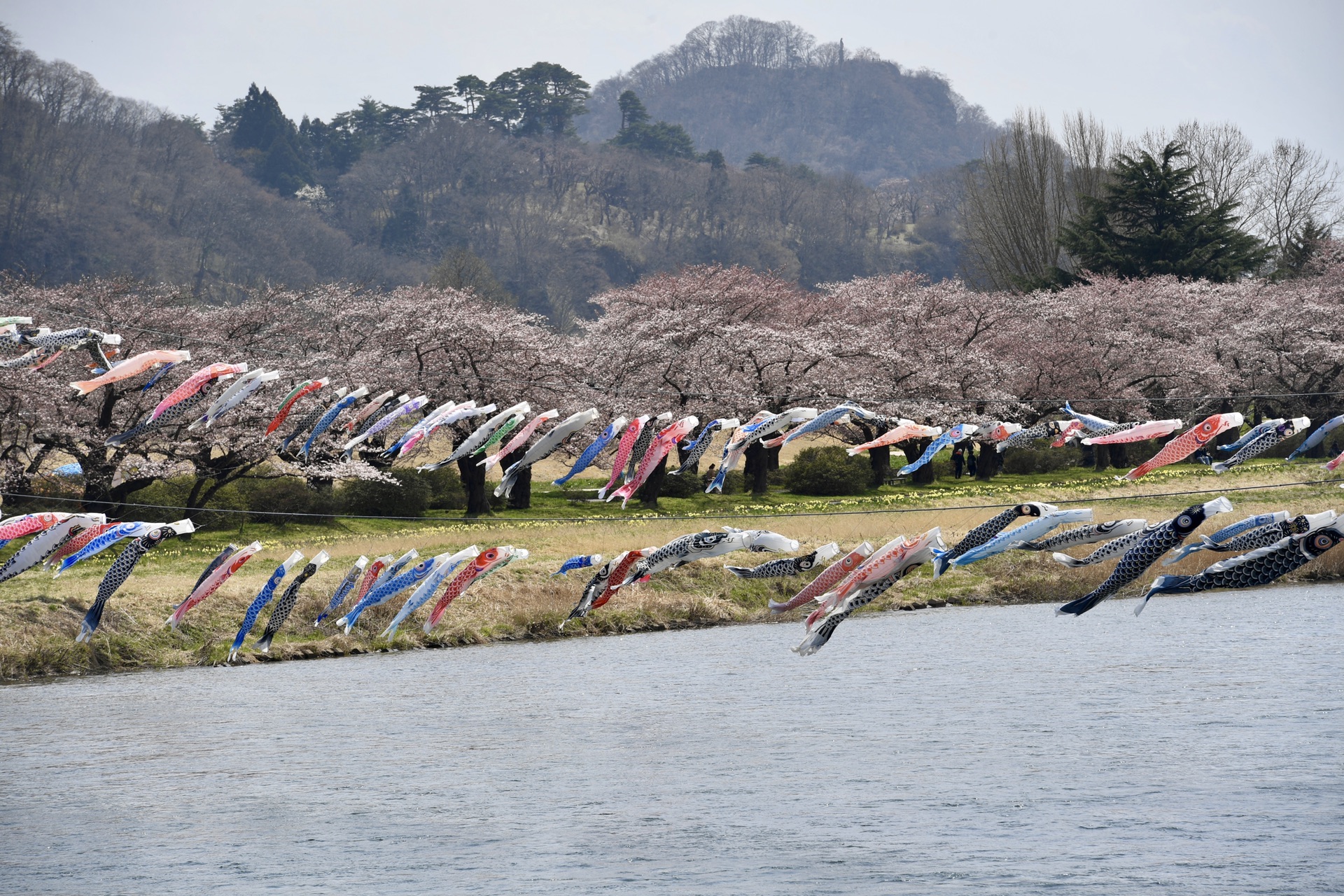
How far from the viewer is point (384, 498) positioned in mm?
52062

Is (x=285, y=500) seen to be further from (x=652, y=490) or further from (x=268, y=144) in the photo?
(x=268, y=144)

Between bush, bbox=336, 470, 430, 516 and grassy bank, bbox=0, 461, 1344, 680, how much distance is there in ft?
2.70

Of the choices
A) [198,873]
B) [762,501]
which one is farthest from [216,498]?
[198,873]

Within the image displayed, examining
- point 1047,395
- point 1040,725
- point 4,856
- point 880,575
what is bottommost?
point 4,856

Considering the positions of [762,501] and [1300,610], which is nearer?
[1300,610]

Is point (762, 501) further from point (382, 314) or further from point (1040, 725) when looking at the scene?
point (1040, 725)

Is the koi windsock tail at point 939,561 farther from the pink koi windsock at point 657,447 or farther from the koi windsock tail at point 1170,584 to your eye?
the pink koi windsock at point 657,447

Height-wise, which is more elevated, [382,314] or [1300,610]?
[382,314]

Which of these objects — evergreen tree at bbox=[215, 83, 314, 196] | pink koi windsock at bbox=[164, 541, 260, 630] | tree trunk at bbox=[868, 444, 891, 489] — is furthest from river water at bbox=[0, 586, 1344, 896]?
evergreen tree at bbox=[215, 83, 314, 196]

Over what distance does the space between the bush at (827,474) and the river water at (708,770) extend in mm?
22805

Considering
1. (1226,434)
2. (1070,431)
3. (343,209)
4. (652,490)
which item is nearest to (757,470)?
(652,490)

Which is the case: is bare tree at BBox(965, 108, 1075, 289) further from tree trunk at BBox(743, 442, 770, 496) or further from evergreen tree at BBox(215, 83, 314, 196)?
evergreen tree at BBox(215, 83, 314, 196)

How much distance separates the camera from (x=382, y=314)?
6200 centimetres

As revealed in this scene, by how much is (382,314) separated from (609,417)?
43.1ft
